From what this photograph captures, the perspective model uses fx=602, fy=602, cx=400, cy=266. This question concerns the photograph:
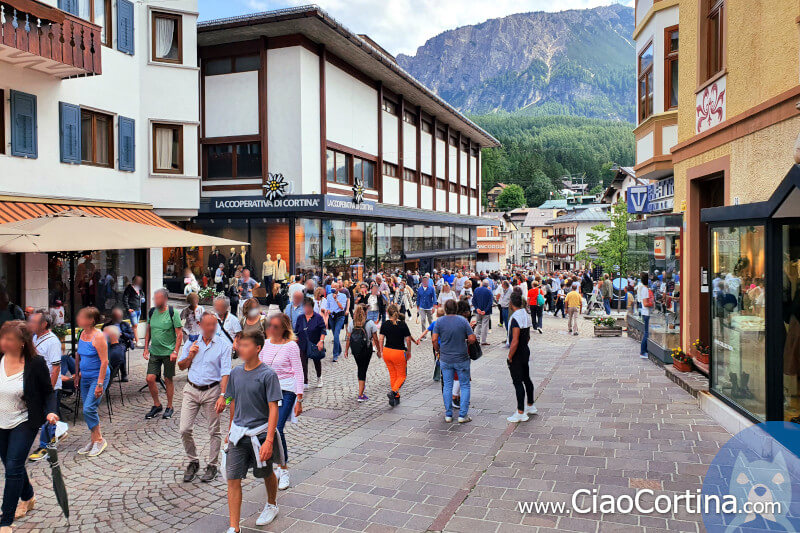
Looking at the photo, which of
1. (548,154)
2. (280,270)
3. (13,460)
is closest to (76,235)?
(13,460)

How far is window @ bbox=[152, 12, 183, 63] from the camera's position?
1869 centimetres

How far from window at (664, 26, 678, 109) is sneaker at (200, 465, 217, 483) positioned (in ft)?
42.3

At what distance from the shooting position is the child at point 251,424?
16.6 ft

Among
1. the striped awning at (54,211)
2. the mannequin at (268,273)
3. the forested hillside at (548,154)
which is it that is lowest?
the mannequin at (268,273)

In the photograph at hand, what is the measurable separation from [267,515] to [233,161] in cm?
2303

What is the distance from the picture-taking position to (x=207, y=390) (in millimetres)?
6547

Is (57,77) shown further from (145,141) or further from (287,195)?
(287,195)

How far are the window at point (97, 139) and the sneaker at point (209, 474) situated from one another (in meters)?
12.1

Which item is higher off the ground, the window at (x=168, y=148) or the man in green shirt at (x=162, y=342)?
the window at (x=168, y=148)

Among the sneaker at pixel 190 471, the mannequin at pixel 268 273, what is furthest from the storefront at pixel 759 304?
the mannequin at pixel 268 273

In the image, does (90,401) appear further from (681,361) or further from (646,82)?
(646,82)

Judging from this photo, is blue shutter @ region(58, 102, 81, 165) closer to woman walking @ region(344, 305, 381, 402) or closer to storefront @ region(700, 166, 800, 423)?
woman walking @ region(344, 305, 381, 402)

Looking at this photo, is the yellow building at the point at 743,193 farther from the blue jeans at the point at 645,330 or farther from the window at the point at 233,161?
the window at the point at 233,161

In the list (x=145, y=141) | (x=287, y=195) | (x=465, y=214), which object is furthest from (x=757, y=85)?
(x=465, y=214)
